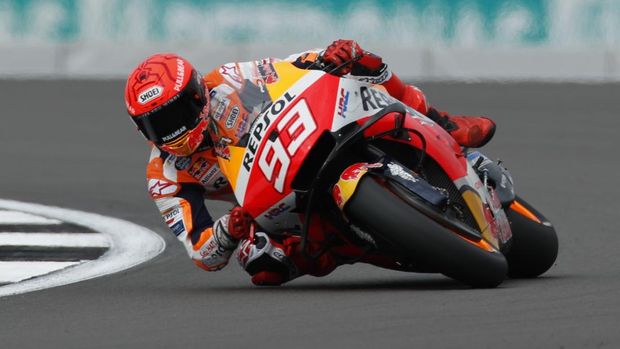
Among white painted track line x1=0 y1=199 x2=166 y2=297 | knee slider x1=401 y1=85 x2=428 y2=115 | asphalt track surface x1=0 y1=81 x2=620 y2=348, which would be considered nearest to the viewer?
asphalt track surface x1=0 y1=81 x2=620 y2=348

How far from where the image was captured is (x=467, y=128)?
7.54 meters

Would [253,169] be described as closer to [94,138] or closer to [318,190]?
[318,190]

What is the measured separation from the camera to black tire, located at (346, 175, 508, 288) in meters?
6.46

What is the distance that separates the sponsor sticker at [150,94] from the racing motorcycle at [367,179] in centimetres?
41

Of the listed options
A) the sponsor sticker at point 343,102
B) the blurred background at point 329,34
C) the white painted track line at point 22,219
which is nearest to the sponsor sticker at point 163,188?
the sponsor sticker at point 343,102

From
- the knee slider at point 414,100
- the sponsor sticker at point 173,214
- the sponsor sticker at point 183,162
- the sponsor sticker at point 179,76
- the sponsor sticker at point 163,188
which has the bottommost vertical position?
the sponsor sticker at point 173,214

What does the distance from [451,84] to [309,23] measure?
1.59 m

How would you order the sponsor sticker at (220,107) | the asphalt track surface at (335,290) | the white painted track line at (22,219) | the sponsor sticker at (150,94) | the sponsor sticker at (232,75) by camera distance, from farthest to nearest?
1. the white painted track line at (22,219)
2. the sponsor sticker at (232,75)
3. the sponsor sticker at (220,107)
4. the sponsor sticker at (150,94)
5. the asphalt track surface at (335,290)

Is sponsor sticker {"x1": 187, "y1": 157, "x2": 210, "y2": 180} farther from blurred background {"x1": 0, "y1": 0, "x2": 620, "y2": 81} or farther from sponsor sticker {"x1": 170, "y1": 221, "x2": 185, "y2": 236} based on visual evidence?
blurred background {"x1": 0, "y1": 0, "x2": 620, "y2": 81}

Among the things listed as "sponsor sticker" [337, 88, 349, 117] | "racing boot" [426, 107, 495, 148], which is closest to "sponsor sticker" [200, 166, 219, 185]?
"sponsor sticker" [337, 88, 349, 117]

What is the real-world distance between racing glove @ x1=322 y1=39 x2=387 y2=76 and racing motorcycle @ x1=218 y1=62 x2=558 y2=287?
159mm

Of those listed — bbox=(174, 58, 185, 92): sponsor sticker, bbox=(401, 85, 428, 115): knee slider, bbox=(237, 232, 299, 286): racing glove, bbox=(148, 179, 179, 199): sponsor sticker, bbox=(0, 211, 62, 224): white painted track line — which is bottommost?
bbox=(0, 211, 62, 224): white painted track line

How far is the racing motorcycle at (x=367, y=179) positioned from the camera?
6.50 metres

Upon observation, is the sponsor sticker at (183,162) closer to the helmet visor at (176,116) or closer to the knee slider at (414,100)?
the helmet visor at (176,116)
